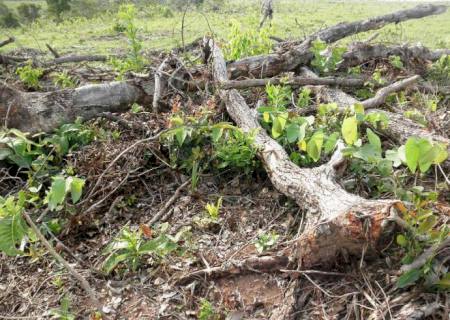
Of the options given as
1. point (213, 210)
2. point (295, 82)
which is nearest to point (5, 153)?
point (213, 210)

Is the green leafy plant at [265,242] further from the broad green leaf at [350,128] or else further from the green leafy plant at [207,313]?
the broad green leaf at [350,128]

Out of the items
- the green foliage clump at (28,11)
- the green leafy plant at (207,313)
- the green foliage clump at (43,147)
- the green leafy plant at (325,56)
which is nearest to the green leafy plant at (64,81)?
the green foliage clump at (43,147)

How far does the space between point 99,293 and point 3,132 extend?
1420 millimetres

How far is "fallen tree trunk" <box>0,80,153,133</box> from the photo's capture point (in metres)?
3.20

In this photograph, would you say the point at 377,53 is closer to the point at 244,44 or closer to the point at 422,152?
the point at 244,44

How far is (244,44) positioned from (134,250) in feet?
9.01

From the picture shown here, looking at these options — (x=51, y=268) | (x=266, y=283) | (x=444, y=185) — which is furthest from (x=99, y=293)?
(x=444, y=185)

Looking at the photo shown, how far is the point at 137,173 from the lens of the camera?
2939 mm

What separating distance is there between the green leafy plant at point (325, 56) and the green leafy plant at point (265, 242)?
7.57ft

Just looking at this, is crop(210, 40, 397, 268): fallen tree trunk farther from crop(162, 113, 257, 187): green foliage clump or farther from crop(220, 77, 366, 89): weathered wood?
crop(220, 77, 366, 89): weathered wood

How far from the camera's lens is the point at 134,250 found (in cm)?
220

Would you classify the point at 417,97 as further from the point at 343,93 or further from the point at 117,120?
the point at 117,120

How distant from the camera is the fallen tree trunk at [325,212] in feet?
5.90

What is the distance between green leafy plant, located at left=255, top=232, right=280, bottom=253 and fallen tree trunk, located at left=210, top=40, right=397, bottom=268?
0.13 m
